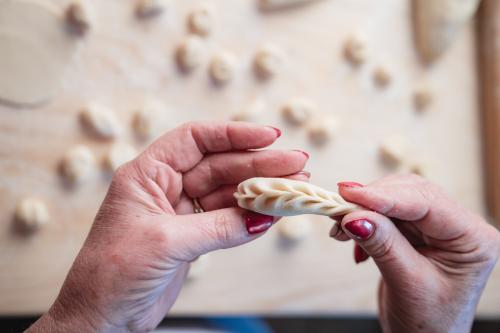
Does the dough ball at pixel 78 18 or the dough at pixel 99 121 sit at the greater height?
the dough ball at pixel 78 18

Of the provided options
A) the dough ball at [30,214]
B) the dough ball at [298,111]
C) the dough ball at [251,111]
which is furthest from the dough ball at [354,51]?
the dough ball at [30,214]

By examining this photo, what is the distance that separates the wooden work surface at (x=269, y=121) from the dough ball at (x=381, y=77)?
0.07ft

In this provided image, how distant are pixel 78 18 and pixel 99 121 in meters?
0.27

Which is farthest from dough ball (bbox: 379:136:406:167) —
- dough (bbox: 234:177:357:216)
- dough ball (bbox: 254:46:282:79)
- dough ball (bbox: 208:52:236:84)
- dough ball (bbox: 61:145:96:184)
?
dough ball (bbox: 61:145:96:184)

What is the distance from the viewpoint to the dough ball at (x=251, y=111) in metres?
1.25

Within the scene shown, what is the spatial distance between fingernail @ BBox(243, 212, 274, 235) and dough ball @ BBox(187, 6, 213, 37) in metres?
0.69

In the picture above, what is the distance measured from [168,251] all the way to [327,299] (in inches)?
27.9

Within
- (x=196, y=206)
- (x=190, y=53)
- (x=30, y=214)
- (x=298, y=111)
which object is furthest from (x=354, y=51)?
(x=30, y=214)

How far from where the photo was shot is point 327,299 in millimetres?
1270

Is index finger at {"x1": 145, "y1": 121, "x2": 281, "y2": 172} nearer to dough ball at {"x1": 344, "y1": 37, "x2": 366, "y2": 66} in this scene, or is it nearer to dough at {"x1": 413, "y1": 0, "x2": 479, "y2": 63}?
dough ball at {"x1": 344, "y1": 37, "x2": 366, "y2": 66}

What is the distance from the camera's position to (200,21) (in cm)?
125

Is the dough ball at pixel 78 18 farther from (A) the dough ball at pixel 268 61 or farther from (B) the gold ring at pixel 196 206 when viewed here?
(B) the gold ring at pixel 196 206

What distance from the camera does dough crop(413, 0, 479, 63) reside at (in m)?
1.27

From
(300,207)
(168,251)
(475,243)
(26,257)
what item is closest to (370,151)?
(475,243)
